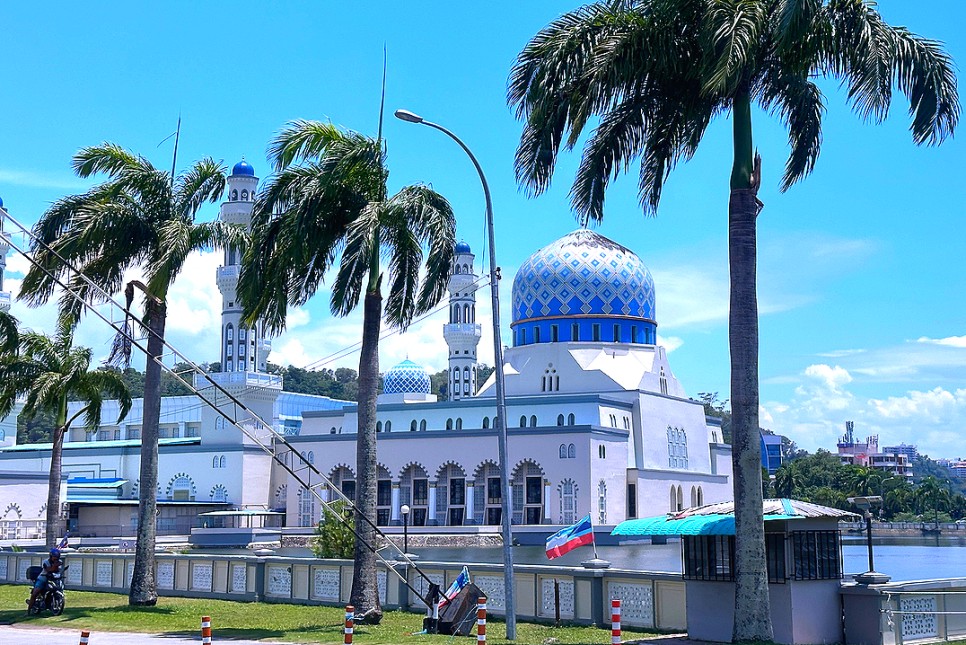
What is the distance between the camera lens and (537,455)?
65.7 m

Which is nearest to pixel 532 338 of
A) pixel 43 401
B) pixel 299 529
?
pixel 299 529

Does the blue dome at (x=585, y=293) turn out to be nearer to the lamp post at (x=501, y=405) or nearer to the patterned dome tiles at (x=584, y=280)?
the patterned dome tiles at (x=584, y=280)

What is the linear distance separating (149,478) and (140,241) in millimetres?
5085

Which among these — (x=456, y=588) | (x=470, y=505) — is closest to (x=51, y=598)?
(x=456, y=588)

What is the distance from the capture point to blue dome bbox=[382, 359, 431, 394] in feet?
275

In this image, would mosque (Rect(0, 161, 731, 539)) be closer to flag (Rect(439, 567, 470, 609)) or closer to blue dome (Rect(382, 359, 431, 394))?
blue dome (Rect(382, 359, 431, 394))

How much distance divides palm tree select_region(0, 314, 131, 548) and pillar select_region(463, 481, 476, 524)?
3240 cm

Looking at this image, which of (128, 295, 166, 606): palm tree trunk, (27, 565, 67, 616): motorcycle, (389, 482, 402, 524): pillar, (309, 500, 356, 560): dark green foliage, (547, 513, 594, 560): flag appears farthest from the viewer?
(389, 482, 402, 524): pillar

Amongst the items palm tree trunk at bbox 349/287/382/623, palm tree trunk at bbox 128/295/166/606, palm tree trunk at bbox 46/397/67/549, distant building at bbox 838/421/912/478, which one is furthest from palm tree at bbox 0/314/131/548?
distant building at bbox 838/421/912/478

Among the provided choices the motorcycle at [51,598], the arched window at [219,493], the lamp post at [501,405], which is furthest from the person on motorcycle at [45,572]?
Answer: the arched window at [219,493]

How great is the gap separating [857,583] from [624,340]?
57.5m

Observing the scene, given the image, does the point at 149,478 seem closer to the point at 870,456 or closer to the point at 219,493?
the point at 219,493

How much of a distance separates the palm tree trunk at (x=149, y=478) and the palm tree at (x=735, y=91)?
33.3ft

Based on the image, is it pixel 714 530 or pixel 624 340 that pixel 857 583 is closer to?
pixel 714 530
